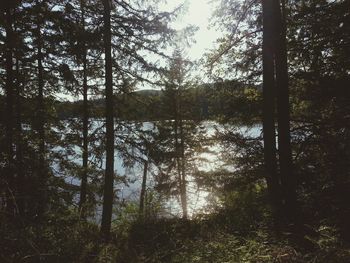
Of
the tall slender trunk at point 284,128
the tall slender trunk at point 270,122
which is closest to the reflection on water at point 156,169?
the tall slender trunk at point 270,122

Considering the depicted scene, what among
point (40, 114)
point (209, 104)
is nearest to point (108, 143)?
point (40, 114)

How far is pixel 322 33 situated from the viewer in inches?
342

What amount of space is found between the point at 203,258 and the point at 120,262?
5.42ft

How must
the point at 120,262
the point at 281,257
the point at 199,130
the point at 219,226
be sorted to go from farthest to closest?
1. the point at 199,130
2. the point at 219,226
3. the point at 120,262
4. the point at 281,257

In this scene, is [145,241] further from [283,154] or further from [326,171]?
[326,171]

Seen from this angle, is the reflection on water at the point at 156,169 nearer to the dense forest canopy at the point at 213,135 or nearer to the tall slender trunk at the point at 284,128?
the dense forest canopy at the point at 213,135

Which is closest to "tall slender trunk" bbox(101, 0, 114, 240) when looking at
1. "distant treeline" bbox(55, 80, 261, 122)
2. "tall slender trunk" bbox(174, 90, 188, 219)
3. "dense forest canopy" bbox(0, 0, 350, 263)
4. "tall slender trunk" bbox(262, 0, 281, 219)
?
"dense forest canopy" bbox(0, 0, 350, 263)

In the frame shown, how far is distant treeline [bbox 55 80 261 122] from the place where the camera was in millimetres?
11594

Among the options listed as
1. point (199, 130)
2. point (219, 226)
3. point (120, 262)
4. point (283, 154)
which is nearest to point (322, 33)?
point (283, 154)

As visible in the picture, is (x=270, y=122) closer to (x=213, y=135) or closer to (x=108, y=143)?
(x=213, y=135)

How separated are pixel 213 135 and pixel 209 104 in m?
2.65

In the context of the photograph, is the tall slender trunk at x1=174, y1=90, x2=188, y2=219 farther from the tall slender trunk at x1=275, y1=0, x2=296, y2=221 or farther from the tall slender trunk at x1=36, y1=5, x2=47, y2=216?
the tall slender trunk at x1=275, y1=0, x2=296, y2=221

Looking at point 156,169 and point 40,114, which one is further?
point 156,169

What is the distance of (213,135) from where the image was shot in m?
12.1
